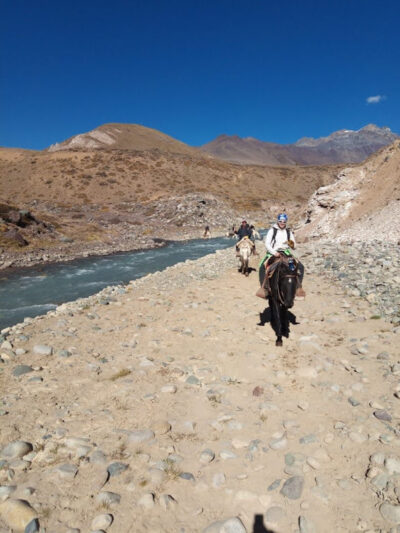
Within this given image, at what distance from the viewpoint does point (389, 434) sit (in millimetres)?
4496

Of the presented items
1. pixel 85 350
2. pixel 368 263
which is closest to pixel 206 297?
pixel 85 350

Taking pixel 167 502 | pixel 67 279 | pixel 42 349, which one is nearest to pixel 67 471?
pixel 167 502

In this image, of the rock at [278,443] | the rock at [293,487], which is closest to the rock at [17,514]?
the rock at [293,487]

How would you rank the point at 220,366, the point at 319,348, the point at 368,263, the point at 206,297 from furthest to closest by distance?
the point at 368,263 < the point at 206,297 < the point at 319,348 < the point at 220,366

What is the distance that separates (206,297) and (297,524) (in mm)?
9661

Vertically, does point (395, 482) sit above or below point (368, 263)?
below

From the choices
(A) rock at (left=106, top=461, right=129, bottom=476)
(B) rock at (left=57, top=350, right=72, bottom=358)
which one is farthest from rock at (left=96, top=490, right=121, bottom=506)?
(B) rock at (left=57, top=350, right=72, bottom=358)

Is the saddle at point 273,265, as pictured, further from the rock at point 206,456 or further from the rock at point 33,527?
the rock at point 33,527

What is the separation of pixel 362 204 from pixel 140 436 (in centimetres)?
2458

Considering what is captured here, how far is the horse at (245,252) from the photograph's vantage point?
669 inches

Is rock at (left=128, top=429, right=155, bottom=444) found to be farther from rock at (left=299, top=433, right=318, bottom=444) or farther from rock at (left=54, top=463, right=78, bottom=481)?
rock at (left=299, top=433, right=318, bottom=444)

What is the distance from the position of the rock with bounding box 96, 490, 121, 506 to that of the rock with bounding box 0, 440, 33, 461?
4.71 feet

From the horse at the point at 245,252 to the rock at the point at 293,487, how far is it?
1340 centimetres

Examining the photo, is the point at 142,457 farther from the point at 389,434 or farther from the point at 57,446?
the point at 389,434
